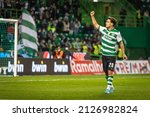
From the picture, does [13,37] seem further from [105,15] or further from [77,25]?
[105,15]

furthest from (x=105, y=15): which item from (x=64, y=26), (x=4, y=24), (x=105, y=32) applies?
(x=105, y=32)

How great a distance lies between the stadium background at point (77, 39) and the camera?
96.8 ft

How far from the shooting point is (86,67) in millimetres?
35500

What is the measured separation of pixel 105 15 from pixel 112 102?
34105mm

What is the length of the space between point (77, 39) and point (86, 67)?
17.1 ft

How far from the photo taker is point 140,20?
47031mm

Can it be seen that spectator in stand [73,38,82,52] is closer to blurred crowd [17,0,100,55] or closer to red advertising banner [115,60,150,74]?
Answer: blurred crowd [17,0,100,55]

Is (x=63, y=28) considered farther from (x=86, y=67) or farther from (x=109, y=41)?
(x=109, y=41)

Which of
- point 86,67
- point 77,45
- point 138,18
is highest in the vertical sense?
point 138,18

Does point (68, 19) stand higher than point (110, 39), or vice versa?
point (68, 19)

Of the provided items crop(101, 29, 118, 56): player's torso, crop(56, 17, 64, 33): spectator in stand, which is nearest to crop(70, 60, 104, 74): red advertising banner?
crop(56, 17, 64, 33): spectator in stand

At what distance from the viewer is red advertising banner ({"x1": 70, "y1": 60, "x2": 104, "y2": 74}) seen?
34469mm

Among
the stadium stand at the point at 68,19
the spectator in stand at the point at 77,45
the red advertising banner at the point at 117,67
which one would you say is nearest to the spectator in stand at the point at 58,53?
the stadium stand at the point at 68,19

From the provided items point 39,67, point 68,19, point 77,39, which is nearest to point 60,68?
point 39,67
